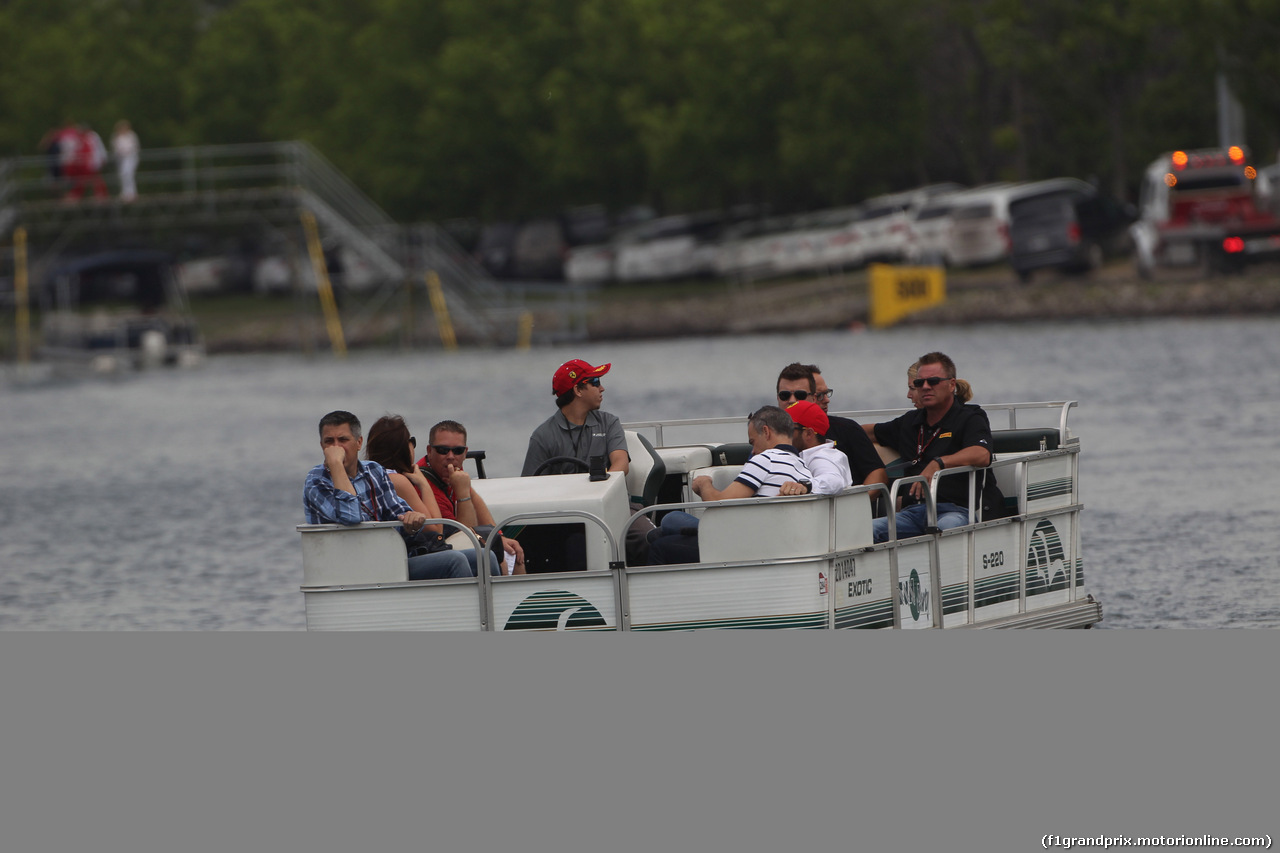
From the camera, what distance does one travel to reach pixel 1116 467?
2295cm

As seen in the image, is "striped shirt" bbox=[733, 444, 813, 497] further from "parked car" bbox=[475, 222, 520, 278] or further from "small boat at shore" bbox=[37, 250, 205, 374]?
"parked car" bbox=[475, 222, 520, 278]

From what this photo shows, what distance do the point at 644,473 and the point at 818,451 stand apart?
146cm

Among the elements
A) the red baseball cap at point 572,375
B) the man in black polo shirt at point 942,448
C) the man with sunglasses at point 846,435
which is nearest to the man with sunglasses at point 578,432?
the red baseball cap at point 572,375

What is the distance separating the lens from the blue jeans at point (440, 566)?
33.9 ft

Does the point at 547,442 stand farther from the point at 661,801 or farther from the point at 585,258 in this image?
the point at 585,258

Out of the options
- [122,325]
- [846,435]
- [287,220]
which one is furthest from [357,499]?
[122,325]

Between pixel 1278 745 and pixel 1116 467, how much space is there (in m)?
13.5

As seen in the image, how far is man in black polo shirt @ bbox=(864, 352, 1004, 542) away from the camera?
11227 millimetres

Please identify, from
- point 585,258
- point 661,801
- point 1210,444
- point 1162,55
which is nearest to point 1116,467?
point 1210,444

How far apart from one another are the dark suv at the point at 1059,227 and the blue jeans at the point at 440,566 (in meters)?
33.9

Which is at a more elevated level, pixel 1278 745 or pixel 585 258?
pixel 585 258

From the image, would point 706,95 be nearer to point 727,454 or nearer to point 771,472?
point 727,454

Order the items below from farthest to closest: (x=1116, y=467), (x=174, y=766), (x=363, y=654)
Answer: (x=1116, y=467)
(x=363, y=654)
(x=174, y=766)

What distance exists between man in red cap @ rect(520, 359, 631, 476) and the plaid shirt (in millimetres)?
1316
